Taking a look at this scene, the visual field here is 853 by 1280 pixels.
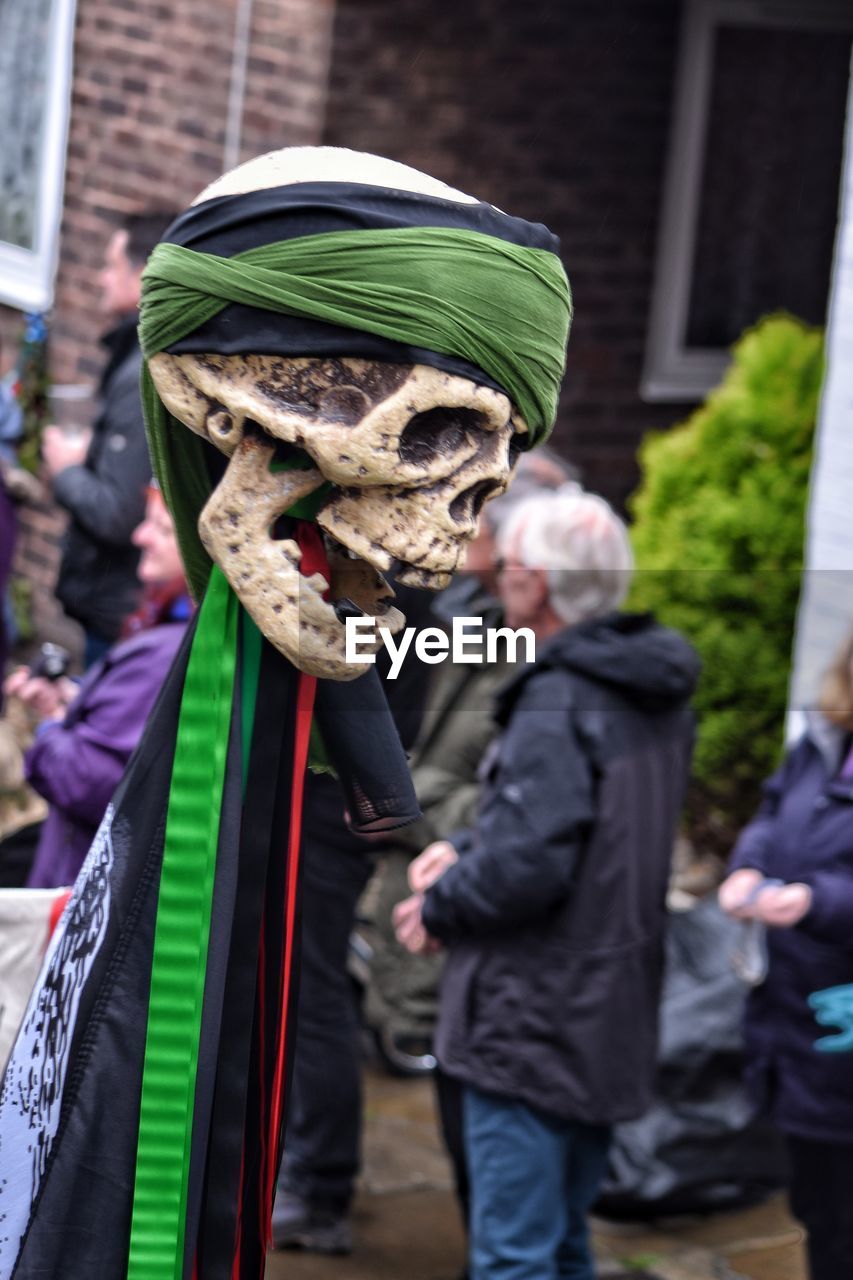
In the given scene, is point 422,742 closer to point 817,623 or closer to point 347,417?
point 817,623

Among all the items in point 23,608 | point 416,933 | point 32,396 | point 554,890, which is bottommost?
point 416,933

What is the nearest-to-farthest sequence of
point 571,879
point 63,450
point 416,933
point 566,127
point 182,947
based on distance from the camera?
1. point 182,947
2. point 571,879
3. point 416,933
4. point 63,450
5. point 566,127

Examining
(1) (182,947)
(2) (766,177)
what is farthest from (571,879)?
(2) (766,177)

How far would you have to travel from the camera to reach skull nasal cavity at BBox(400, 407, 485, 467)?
1.54 metres

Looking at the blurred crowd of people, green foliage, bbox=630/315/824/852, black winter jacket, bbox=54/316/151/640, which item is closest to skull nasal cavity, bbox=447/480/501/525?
the blurred crowd of people

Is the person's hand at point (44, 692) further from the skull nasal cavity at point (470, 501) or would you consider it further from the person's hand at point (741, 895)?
the skull nasal cavity at point (470, 501)

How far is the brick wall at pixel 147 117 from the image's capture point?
6781mm

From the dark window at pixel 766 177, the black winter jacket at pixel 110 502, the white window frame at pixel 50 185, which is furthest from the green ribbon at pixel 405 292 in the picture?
the white window frame at pixel 50 185

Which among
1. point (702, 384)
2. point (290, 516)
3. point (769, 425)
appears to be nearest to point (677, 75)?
point (702, 384)

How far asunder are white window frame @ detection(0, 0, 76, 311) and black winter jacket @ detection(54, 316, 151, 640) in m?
3.02

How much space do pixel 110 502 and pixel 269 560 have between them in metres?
3.67

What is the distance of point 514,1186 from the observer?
11.8 feet

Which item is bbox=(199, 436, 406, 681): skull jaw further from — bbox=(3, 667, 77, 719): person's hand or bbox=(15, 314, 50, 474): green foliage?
bbox=(15, 314, 50, 474): green foliage

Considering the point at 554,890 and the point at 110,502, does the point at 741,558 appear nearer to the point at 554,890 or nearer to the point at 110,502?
the point at 110,502
